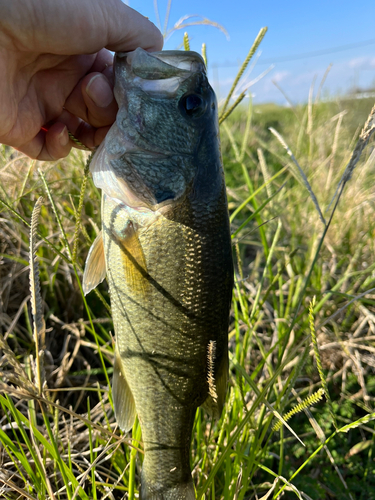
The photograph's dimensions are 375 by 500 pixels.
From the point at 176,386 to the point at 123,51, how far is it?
4.84ft

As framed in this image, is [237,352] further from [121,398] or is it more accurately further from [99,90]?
[99,90]

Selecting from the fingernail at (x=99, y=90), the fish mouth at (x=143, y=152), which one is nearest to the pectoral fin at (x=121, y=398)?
the fish mouth at (x=143, y=152)

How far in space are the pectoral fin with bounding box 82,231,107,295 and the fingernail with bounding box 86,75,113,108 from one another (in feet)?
2.22

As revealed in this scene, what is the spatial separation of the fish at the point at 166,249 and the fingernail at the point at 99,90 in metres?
0.26

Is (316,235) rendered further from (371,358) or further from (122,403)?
(122,403)

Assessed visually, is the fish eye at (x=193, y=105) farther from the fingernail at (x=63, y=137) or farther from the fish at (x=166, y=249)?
the fingernail at (x=63, y=137)

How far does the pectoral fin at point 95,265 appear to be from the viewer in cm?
150

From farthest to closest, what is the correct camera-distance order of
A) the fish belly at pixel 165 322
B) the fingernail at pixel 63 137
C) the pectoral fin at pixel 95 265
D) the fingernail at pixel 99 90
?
the fingernail at pixel 63 137
the fingernail at pixel 99 90
the pectoral fin at pixel 95 265
the fish belly at pixel 165 322

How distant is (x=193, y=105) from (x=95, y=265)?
0.79 metres

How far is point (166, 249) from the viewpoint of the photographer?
136 cm

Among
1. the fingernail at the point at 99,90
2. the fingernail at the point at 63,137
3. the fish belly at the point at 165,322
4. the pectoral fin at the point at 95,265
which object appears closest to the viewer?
the fish belly at the point at 165,322

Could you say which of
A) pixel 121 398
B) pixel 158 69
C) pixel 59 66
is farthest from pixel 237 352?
pixel 59 66

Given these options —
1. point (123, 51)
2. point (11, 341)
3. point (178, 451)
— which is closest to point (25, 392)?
point (178, 451)

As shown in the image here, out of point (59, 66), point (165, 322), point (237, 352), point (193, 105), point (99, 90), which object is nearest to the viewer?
point (165, 322)
